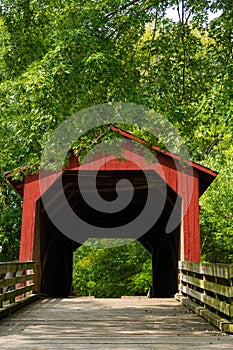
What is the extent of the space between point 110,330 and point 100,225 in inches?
530

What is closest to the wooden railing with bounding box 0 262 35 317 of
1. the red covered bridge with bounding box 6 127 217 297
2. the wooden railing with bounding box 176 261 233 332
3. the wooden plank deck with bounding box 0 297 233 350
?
the wooden plank deck with bounding box 0 297 233 350

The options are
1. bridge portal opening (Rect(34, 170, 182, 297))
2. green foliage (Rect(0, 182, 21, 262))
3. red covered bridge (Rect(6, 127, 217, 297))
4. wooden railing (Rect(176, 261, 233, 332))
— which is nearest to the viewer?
wooden railing (Rect(176, 261, 233, 332))

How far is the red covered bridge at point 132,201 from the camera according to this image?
385 inches

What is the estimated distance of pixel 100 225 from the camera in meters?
18.6

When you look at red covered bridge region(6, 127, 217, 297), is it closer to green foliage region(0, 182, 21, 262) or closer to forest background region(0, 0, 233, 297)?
forest background region(0, 0, 233, 297)

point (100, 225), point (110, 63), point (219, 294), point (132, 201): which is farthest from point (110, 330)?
point (100, 225)

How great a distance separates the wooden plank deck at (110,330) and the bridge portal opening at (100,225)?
3.80 meters

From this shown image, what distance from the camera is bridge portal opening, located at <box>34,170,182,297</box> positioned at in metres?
11.2

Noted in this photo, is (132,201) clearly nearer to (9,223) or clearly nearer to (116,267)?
(9,223)

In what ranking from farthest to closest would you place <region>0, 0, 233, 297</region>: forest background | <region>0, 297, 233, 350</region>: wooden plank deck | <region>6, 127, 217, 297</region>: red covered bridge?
<region>6, 127, 217, 297</region>: red covered bridge, <region>0, 0, 233, 297</region>: forest background, <region>0, 297, 233, 350</region>: wooden plank deck

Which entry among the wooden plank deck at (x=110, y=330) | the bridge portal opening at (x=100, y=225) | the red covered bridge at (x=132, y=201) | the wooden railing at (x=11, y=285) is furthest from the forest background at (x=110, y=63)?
the bridge portal opening at (x=100, y=225)

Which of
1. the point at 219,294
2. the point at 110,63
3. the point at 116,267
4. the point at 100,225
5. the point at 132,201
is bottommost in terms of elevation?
the point at 219,294

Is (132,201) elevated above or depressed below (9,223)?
above

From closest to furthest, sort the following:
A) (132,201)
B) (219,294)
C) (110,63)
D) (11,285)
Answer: (219,294) < (110,63) < (11,285) < (132,201)
